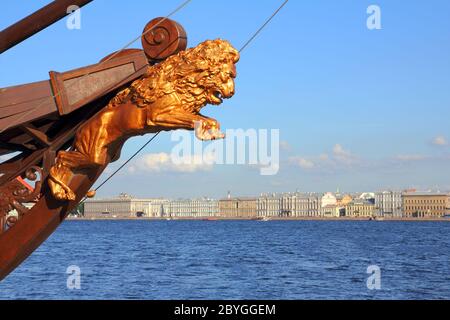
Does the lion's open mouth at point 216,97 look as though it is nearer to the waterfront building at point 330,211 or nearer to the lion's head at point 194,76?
the lion's head at point 194,76

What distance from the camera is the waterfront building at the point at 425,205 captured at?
381ft

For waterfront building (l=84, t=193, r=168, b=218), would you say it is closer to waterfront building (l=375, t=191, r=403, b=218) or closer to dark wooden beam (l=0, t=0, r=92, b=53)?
waterfront building (l=375, t=191, r=403, b=218)

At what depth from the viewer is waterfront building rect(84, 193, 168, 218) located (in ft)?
452

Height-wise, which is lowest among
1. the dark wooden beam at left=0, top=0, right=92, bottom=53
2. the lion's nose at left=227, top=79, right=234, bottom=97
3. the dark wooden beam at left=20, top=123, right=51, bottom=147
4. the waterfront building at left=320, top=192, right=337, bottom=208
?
the dark wooden beam at left=20, top=123, right=51, bottom=147

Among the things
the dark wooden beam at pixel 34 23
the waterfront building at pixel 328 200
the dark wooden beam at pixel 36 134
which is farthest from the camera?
the waterfront building at pixel 328 200

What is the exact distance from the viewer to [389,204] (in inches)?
4946

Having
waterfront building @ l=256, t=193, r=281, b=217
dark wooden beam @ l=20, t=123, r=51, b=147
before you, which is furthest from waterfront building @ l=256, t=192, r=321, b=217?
dark wooden beam @ l=20, t=123, r=51, b=147

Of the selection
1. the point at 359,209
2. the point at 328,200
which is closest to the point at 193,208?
the point at 328,200

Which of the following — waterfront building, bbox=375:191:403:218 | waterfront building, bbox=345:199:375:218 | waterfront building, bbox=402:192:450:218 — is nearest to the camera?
waterfront building, bbox=402:192:450:218

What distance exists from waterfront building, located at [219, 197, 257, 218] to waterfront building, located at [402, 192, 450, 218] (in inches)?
1074

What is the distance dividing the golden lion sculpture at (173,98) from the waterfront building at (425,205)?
378 feet

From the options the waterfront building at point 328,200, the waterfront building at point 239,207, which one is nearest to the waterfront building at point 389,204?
the waterfront building at point 328,200
